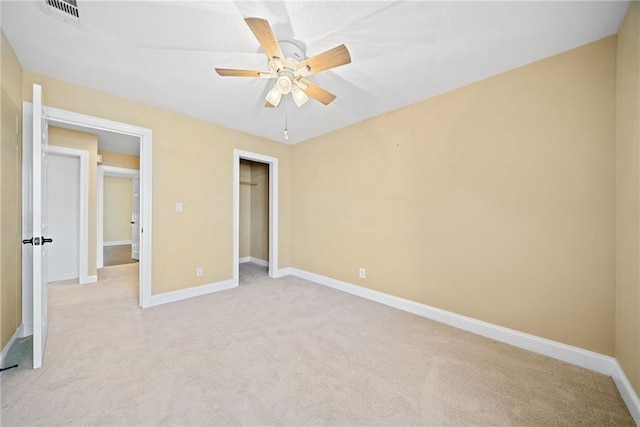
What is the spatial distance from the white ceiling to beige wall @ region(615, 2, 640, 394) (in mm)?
262

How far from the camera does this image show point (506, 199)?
2.17m

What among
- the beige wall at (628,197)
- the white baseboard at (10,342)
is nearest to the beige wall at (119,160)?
the white baseboard at (10,342)

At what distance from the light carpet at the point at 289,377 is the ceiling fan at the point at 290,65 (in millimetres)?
2110

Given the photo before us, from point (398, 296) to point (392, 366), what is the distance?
1195 mm

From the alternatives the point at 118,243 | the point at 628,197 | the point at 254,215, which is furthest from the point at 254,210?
the point at 628,197

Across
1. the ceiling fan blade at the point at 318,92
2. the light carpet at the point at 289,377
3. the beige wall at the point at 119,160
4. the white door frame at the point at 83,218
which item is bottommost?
the light carpet at the point at 289,377

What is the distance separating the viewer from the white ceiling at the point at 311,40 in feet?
5.02

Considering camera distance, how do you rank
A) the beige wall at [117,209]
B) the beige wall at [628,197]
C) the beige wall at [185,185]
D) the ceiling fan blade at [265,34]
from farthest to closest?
the beige wall at [117,209], the beige wall at [185,185], the beige wall at [628,197], the ceiling fan blade at [265,34]

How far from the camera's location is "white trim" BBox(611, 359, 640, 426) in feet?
4.50

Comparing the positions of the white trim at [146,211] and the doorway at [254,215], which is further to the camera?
the doorway at [254,215]

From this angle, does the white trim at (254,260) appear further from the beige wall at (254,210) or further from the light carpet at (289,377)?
the light carpet at (289,377)

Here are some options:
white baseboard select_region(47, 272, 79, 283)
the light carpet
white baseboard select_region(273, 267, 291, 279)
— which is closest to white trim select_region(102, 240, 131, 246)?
white baseboard select_region(47, 272, 79, 283)

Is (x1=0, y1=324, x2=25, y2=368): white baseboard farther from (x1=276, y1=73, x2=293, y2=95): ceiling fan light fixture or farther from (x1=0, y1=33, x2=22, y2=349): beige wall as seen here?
(x1=276, y1=73, x2=293, y2=95): ceiling fan light fixture

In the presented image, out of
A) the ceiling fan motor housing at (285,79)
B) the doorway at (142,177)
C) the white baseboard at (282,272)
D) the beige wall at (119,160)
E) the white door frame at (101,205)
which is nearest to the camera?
the ceiling fan motor housing at (285,79)
